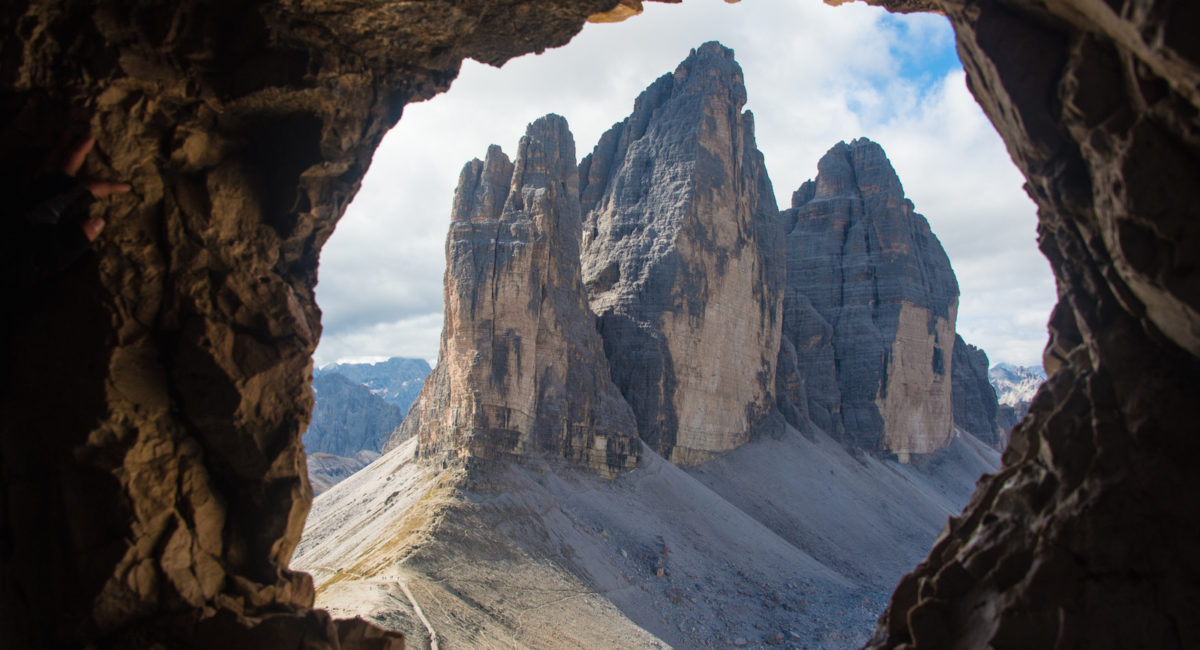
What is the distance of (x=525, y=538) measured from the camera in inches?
939

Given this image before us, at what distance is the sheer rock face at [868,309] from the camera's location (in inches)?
2354

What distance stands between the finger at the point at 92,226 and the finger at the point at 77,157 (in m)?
0.37

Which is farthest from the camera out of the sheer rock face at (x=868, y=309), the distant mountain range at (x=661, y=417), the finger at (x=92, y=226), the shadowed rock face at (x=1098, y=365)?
the sheer rock face at (x=868, y=309)

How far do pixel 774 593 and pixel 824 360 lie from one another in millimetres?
33524

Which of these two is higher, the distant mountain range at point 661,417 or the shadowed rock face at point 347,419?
the distant mountain range at point 661,417

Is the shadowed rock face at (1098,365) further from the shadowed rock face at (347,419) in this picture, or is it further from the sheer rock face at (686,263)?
the shadowed rock face at (347,419)

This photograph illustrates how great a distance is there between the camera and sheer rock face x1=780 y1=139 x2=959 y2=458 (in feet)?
196

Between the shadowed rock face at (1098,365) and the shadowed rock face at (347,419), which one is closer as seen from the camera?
the shadowed rock face at (1098,365)

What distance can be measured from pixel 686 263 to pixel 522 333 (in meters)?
14.2

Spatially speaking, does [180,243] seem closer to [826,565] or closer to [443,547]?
[443,547]

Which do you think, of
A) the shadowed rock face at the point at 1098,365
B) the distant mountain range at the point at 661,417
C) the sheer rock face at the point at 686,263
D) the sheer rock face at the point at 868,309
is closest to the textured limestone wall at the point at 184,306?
the shadowed rock face at the point at 1098,365

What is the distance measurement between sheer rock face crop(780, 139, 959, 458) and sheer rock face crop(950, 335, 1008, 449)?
Result: 41.9 feet

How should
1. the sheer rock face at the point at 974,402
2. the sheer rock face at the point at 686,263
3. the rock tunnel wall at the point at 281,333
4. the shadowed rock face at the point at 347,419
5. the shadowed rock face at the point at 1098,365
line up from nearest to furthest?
the shadowed rock face at the point at 1098,365 → the rock tunnel wall at the point at 281,333 → the sheer rock face at the point at 686,263 → the sheer rock face at the point at 974,402 → the shadowed rock face at the point at 347,419

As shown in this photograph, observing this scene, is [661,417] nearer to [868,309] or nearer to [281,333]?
[868,309]
